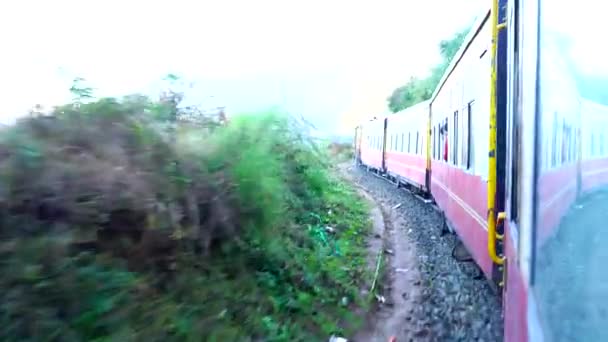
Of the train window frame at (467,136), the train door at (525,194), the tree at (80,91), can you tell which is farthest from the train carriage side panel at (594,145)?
the train window frame at (467,136)

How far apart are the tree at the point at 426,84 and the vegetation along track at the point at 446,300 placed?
2000 centimetres

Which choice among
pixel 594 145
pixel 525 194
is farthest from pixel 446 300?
pixel 594 145

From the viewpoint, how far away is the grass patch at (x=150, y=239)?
332 centimetres

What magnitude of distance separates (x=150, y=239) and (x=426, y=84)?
33.8 m

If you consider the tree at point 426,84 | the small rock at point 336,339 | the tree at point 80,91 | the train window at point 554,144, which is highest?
the tree at point 426,84

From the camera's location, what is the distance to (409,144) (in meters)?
18.5

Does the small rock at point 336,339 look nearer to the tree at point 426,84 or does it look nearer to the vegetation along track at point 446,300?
the vegetation along track at point 446,300

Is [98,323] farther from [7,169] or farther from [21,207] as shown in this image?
[7,169]

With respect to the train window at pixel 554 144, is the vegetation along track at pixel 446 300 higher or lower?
lower

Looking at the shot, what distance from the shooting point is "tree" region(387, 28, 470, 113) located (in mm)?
33513

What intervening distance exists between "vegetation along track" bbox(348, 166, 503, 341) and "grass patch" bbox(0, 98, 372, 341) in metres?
0.75

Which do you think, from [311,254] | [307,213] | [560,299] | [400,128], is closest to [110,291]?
[560,299]

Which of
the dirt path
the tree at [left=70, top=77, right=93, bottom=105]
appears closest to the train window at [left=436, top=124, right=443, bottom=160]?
the dirt path

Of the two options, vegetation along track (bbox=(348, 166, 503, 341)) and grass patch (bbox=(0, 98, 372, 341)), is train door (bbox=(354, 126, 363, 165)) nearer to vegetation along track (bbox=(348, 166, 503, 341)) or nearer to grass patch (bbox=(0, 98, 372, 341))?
vegetation along track (bbox=(348, 166, 503, 341))
